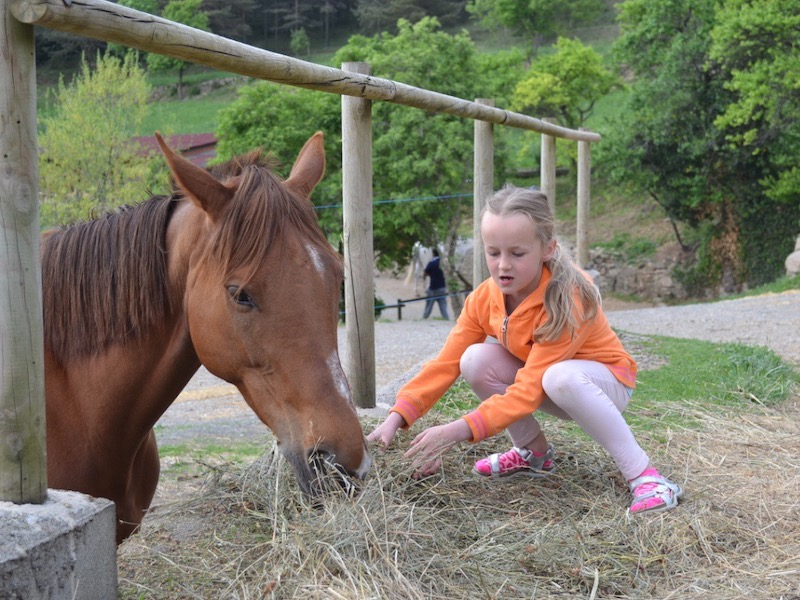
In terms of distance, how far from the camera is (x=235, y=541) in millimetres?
2461

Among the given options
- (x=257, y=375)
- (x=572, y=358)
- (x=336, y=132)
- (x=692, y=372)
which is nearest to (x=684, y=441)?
(x=572, y=358)

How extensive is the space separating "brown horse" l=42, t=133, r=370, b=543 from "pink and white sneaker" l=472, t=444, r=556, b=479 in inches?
46.6

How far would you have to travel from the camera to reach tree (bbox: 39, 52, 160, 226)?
22.0 m

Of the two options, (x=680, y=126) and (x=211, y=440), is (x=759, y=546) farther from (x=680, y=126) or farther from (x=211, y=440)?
(x=680, y=126)

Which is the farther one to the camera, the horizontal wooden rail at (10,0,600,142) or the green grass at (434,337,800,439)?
the green grass at (434,337,800,439)

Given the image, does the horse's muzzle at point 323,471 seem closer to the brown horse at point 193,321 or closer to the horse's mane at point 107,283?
the brown horse at point 193,321

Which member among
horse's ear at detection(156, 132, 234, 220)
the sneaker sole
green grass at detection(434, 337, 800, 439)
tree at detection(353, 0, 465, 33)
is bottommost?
green grass at detection(434, 337, 800, 439)

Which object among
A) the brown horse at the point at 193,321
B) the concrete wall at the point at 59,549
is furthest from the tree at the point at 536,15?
the concrete wall at the point at 59,549

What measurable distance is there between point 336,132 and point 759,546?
20265 mm

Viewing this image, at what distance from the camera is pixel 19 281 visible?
1.81 m

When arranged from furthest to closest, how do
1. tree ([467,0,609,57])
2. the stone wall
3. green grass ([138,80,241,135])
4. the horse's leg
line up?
1. tree ([467,0,609,57])
2. green grass ([138,80,241,135])
3. the stone wall
4. the horse's leg

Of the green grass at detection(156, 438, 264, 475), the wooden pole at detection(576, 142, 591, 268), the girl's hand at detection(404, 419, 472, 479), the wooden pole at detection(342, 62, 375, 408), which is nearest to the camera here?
the girl's hand at detection(404, 419, 472, 479)

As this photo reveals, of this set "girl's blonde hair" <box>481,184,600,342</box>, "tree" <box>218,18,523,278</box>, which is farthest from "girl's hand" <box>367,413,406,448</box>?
"tree" <box>218,18,523,278</box>

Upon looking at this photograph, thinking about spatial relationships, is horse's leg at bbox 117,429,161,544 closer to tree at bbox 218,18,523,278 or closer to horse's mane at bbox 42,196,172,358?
horse's mane at bbox 42,196,172,358
